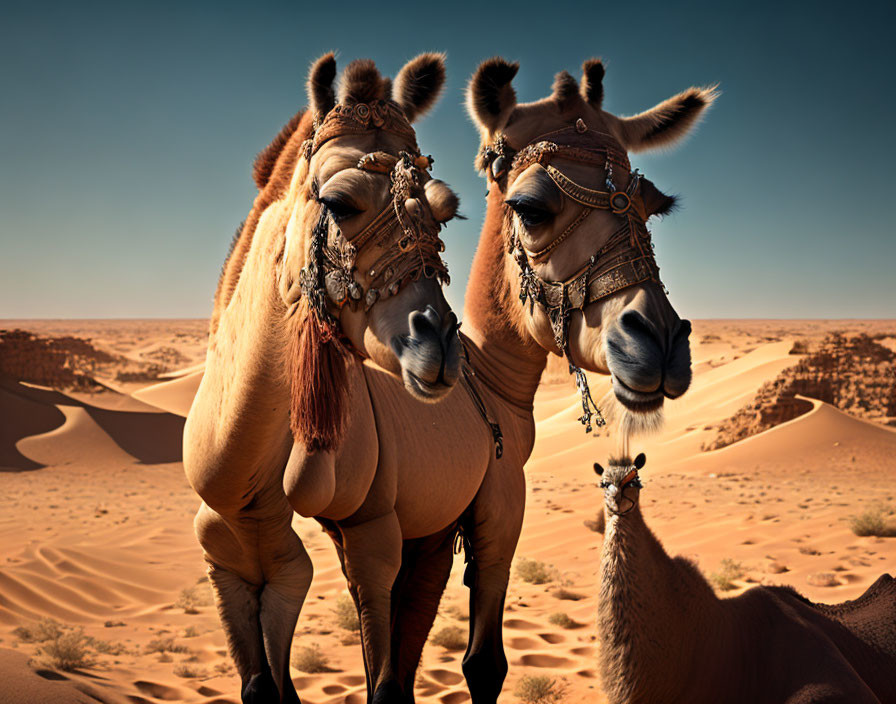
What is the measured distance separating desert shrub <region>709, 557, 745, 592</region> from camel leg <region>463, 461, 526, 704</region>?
14.6 ft

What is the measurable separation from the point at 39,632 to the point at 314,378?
591 cm

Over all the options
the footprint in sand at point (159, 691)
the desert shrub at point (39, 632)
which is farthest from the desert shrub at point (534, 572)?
the desert shrub at point (39, 632)

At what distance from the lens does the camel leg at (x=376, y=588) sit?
2.57 meters

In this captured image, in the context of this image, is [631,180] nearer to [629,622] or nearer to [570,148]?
[570,148]

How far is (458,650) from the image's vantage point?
657 centimetres

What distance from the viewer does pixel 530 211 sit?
2756mm

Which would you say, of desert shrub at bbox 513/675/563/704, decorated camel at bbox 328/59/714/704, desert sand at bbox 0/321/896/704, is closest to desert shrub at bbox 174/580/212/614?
desert sand at bbox 0/321/896/704

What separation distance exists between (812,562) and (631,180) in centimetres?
704

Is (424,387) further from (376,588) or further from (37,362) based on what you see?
(37,362)

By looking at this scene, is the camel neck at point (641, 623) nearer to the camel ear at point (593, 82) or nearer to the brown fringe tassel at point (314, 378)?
the brown fringe tassel at point (314, 378)

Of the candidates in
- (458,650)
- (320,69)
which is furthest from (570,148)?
(458,650)

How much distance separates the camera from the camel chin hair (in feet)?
7.86

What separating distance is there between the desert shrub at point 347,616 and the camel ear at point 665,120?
569 centimetres

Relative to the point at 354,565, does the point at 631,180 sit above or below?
above
